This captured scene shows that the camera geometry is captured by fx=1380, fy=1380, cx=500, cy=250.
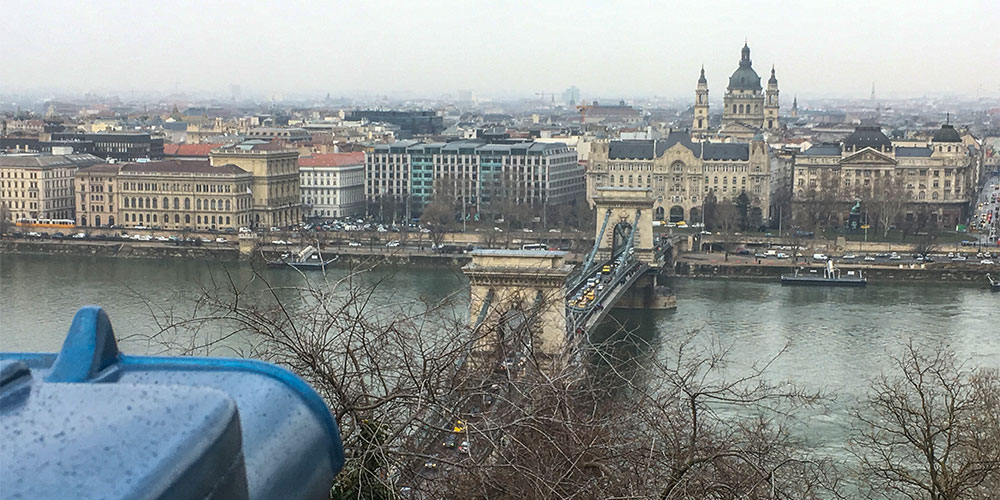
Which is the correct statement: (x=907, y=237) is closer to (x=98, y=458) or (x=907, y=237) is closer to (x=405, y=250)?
(x=405, y=250)

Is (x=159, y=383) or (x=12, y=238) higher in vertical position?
(x=159, y=383)

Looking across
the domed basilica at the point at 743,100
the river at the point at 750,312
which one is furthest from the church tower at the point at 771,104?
the river at the point at 750,312

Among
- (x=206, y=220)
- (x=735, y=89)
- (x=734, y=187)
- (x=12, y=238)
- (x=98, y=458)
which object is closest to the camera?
(x=98, y=458)

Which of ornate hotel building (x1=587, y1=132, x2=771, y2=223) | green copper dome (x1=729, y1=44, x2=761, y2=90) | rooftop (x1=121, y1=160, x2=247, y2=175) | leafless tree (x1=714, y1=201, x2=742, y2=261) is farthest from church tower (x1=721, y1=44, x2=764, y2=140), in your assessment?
rooftop (x1=121, y1=160, x2=247, y2=175)

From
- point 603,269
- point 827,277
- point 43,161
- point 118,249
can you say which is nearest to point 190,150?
point 43,161

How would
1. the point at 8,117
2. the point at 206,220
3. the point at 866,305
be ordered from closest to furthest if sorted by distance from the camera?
the point at 866,305, the point at 206,220, the point at 8,117

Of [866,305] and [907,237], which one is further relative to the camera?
[907,237]

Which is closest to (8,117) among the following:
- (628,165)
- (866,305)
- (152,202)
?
(152,202)
